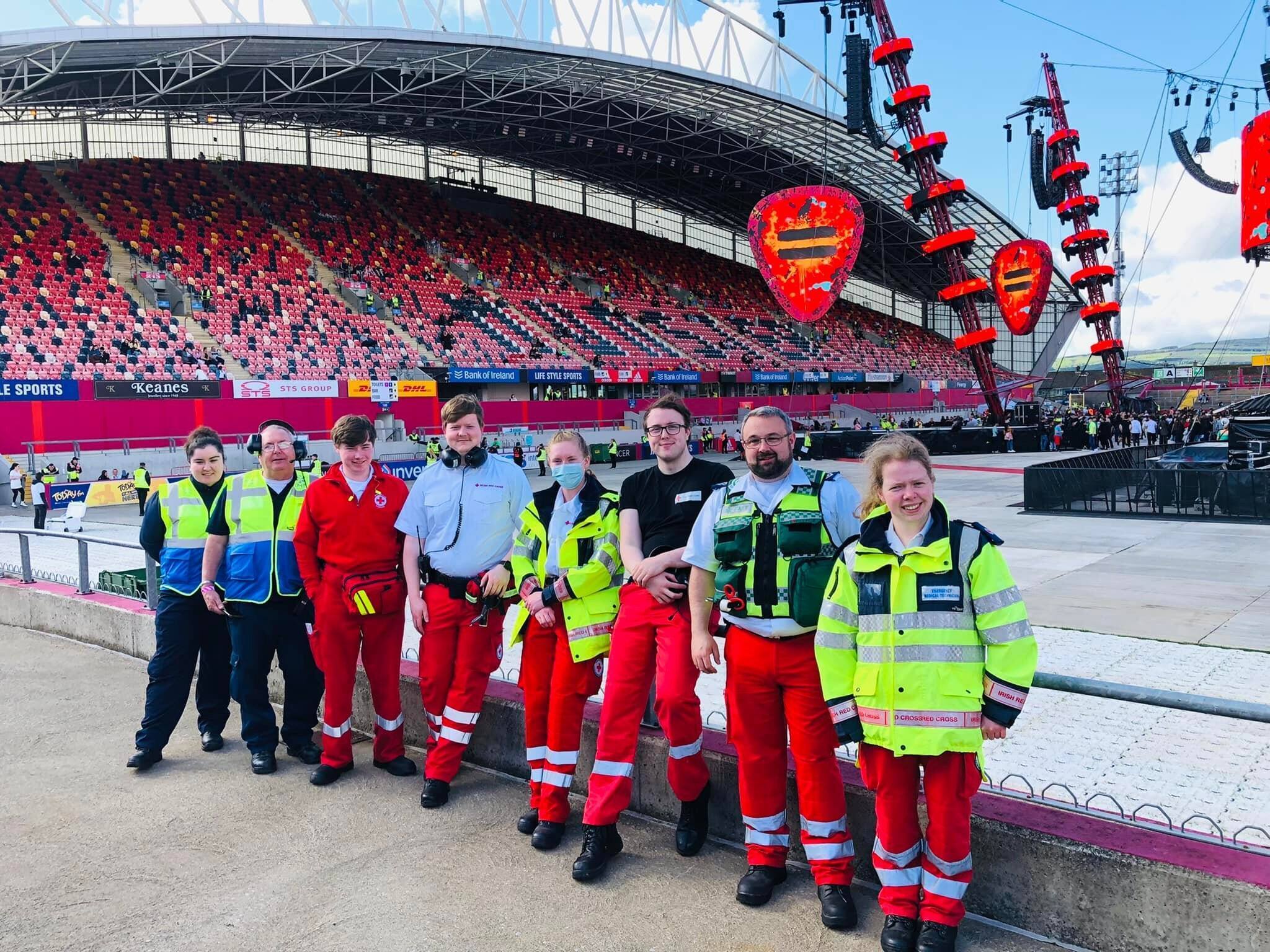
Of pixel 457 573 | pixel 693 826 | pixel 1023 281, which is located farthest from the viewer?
pixel 1023 281

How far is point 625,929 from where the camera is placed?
3.27 m

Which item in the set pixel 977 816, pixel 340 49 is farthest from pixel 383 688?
pixel 340 49

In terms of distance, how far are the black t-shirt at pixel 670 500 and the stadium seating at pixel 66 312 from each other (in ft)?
84.8

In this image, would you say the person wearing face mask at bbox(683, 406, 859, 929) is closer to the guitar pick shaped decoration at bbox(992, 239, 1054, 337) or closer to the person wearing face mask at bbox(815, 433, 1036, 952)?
the person wearing face mask at bbox(815, 433, 1036, 952)

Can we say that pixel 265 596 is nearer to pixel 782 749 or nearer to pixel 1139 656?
pixel 782 749

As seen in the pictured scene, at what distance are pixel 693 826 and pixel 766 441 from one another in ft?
5.34

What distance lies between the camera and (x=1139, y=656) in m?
6.93

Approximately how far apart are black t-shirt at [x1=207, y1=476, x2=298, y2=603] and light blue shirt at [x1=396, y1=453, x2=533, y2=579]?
2.76ft

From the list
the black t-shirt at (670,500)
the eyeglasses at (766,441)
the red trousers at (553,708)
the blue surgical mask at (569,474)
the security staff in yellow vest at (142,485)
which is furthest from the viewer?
the security staff in yellow vest at (142,485)

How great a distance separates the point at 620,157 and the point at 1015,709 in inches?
1855

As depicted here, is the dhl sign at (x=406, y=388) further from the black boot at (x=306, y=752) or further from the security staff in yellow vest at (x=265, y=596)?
the black boot at (x=306, y=752)

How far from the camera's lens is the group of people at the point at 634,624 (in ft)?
→ 9.92

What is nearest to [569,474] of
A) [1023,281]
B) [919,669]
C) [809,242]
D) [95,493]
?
[919,669]

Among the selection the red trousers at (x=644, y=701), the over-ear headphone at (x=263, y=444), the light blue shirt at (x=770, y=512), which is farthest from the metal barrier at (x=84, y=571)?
the light blue shirt at (x=770, y=512)
